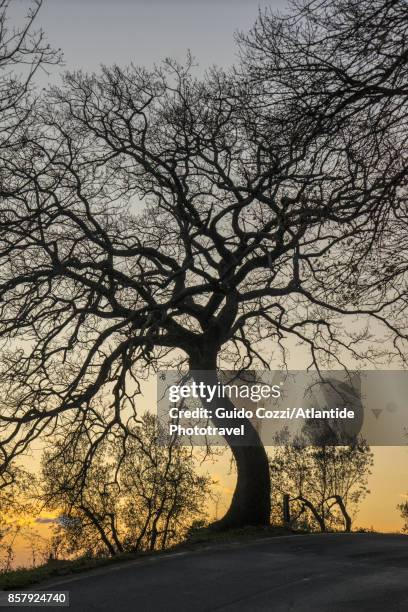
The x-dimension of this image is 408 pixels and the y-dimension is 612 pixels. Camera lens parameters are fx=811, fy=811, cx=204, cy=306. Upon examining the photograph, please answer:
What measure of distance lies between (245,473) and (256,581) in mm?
9385

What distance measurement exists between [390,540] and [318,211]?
32.4 ft

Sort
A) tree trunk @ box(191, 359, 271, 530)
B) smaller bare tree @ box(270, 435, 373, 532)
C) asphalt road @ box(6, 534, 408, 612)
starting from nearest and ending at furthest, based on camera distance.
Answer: asphalt road @ box(6, 534, 408, 612) → tree trunk @ box(191, 359, 271, 530) → smaller bare tree @ box(270, 435, 373, 532)

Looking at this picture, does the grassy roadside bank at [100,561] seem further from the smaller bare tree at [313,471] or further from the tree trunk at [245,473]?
the smaller bare tree at [313,471]

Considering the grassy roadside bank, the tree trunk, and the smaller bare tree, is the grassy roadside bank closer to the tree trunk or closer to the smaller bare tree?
the tree trunk

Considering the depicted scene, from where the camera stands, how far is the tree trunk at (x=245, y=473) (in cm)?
2138

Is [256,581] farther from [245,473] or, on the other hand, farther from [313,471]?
[313,471]

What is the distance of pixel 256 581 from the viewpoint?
12.4 metres

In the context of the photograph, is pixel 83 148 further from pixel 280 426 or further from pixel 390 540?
pixel 280 426

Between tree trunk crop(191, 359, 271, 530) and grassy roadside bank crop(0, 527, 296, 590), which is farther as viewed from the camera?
tree trunk crop(191, 359, 271, 530)

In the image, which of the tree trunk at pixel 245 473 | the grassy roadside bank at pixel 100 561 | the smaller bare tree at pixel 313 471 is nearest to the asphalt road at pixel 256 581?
the grassy roadside bank at pixel 100 561

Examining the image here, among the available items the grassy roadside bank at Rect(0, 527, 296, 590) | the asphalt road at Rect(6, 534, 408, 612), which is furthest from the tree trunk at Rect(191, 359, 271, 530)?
the asphalt road at Rect(6, 534, 408, 612)

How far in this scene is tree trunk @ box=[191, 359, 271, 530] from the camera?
21375 mm

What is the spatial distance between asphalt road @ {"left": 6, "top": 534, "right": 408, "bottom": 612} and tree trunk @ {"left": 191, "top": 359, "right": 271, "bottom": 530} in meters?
4.42

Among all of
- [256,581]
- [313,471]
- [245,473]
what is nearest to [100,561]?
[256,581]
